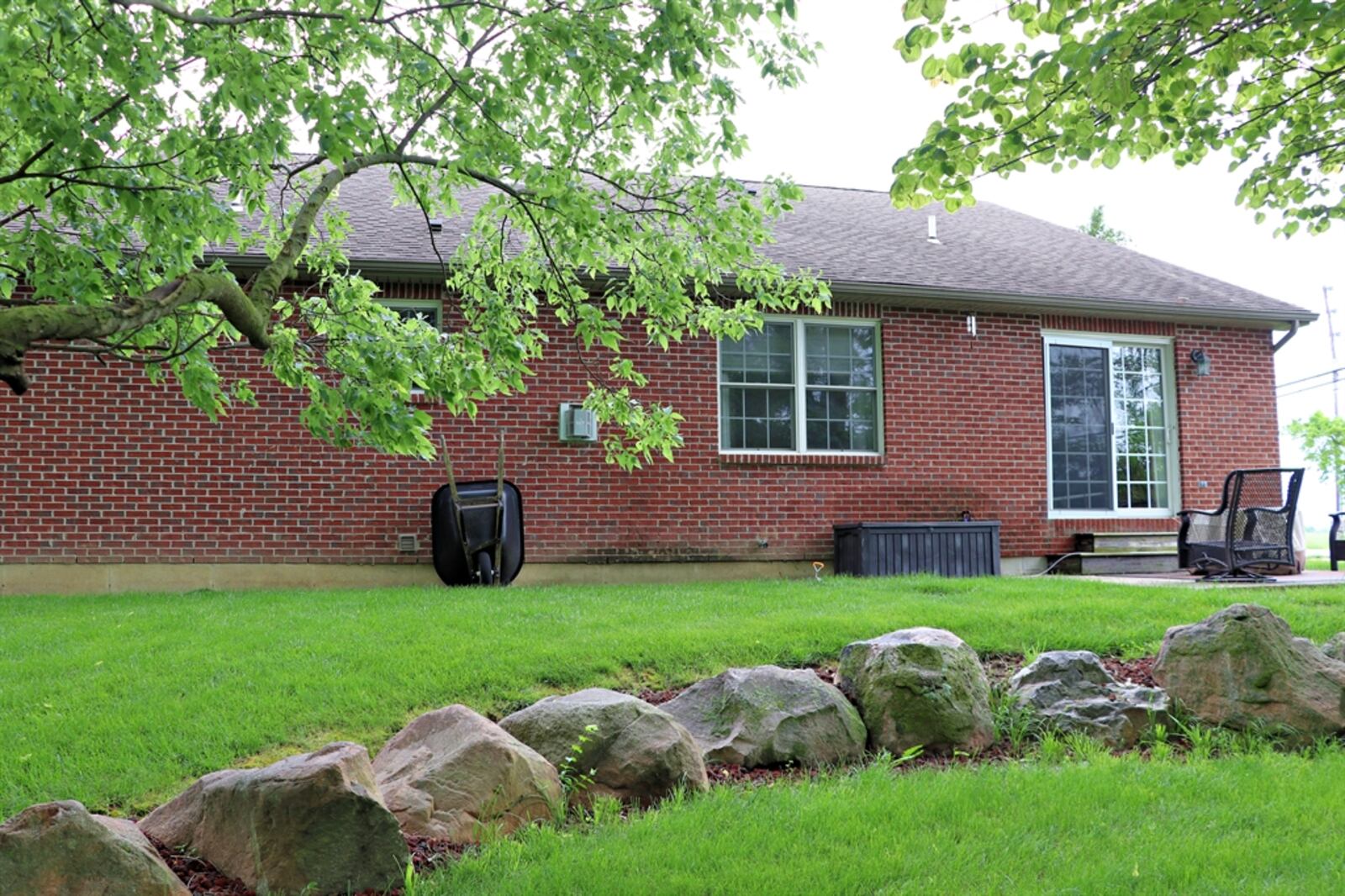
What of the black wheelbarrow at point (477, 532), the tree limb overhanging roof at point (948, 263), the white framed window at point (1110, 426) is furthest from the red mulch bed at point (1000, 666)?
the white framed window at point (1110, 426)

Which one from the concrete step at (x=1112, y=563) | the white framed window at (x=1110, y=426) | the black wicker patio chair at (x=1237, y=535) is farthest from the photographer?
the white framed window at (x=1110, y=426)

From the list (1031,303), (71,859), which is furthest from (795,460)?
(71,859)

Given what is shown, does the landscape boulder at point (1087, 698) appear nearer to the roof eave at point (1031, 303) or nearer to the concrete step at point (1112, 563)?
the roof eave at point (1031, 303)

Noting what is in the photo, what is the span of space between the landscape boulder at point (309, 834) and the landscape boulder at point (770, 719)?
5.78ft

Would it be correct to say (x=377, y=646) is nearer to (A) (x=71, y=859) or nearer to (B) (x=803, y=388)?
(A) (x=71, y=859)

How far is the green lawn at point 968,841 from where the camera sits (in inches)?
134

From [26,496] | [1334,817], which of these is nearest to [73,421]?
[26,496]

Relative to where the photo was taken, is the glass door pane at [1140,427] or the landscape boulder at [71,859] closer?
the landscape boulder at [71,859]

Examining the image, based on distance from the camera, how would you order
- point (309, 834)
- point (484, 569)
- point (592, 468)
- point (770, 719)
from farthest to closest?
1. point (592, 468)
2. point (484, 569)
3. point (770, 719)
4. point (309, 834)

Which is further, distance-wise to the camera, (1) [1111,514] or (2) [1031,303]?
(1) [1111,514]

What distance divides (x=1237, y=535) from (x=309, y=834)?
30.3 feet

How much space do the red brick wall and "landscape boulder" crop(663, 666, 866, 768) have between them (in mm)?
5517

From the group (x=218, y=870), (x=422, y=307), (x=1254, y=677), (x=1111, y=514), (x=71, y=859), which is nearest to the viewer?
(x=71, y=859)

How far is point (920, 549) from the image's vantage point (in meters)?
11.2
